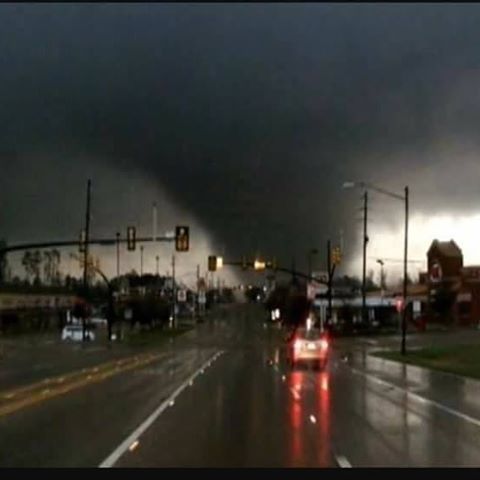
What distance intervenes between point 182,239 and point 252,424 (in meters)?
24.3

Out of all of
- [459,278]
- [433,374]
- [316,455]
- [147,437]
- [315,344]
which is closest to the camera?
[316,455]

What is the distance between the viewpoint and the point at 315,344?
47531mm

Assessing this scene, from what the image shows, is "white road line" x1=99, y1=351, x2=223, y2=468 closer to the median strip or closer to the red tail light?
the median strip

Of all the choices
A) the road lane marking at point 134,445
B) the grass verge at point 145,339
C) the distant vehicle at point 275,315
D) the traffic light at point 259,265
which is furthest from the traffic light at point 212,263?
the distant vehicle at point 275,315

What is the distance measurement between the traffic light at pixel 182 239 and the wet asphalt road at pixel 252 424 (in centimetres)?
787

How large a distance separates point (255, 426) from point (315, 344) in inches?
1068

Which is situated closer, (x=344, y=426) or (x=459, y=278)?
(x=344, y=426)

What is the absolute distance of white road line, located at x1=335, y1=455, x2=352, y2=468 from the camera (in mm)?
14719

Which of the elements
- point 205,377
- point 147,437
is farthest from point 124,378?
point 147,437

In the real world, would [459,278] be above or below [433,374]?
above

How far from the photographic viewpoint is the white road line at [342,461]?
14719 millimetres

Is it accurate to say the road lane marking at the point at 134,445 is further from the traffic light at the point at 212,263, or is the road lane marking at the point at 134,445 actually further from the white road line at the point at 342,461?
the traffic light at the point at 212,263
